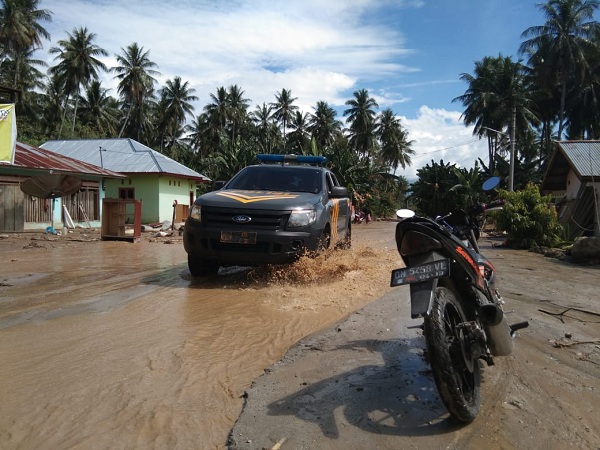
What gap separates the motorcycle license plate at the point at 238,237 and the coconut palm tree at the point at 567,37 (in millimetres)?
45002

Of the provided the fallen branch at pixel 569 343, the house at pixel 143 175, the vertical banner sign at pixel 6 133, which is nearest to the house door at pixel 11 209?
the vertical banner sign at pixel 6 133

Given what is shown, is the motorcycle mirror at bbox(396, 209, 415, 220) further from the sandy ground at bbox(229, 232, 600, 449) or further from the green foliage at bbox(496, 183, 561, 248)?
the green foliage at bbox(496, 183, 561, 248)

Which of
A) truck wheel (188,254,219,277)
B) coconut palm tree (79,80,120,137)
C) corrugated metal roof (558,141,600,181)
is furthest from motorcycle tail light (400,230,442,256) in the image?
coconut palm tree (79,80,120,137)

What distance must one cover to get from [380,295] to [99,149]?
28819 mm

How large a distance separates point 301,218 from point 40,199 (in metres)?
16.9

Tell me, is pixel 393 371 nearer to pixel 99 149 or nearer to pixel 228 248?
pixel 228 248

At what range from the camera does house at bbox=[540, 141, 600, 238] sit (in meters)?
15.1

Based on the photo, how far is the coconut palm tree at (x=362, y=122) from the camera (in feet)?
200

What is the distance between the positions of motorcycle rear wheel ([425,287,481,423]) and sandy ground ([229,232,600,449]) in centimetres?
15

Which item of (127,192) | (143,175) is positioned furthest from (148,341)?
(127,192)

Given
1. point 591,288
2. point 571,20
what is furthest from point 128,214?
point 571,20

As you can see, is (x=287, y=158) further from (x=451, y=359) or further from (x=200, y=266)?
(x=451, y=359)

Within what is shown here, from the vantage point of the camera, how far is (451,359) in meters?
2.84

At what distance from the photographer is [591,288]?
7.03 metres
